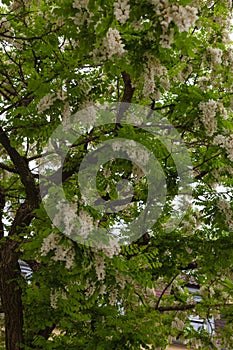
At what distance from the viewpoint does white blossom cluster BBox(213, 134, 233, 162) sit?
583 cm

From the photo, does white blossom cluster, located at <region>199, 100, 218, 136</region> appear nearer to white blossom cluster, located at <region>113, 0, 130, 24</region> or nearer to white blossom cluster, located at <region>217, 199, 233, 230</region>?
white blossom cluster, located at <region>217, 199, 233, 230</region>

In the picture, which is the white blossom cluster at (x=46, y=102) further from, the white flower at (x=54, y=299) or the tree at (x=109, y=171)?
the white flower at (x=54, y=299)

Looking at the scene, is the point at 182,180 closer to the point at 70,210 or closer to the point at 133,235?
the point at 133,235

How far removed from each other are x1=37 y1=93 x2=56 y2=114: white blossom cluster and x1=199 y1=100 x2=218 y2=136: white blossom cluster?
1.74m

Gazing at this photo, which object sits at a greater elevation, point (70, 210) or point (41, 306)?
point (70, 210)

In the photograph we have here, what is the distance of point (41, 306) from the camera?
6656mm

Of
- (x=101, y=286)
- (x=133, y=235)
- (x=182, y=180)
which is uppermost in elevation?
(x=182, y=180)

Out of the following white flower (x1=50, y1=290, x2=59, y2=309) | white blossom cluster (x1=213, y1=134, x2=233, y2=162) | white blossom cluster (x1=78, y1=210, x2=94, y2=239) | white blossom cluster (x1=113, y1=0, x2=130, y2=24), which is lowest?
white flower (x1=50, y1=290, x2=59, y2=309)

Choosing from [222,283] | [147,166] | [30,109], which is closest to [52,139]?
[30,109]

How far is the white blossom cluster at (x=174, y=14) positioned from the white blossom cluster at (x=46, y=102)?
1.93m

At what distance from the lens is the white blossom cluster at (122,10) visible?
3430mm

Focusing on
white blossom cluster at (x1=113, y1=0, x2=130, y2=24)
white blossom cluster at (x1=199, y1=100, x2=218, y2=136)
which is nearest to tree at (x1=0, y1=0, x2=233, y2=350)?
white blossom cluster at (x1=199, y1=100, x2=218, y2=136)

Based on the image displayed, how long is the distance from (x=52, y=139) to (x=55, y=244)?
6.88 ft

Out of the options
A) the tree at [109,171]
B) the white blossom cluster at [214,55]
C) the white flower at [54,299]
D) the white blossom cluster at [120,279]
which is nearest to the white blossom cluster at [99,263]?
the tree at [109,171]
